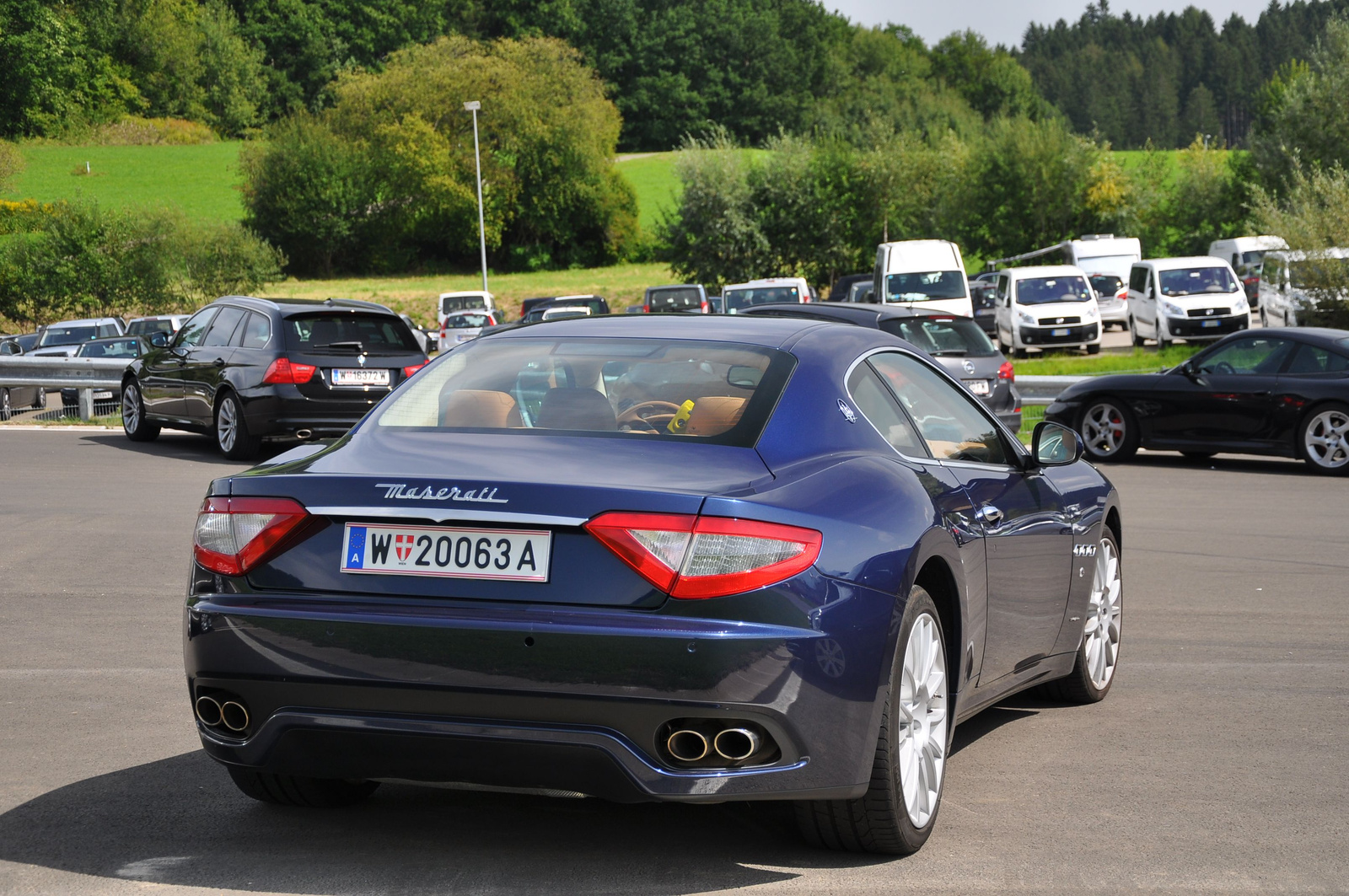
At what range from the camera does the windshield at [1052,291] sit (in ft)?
121

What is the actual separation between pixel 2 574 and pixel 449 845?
20.3ft

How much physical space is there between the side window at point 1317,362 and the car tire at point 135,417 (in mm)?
13068

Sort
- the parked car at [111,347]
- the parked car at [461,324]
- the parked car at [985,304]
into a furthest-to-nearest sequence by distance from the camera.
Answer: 1. the parked car at [985,304]
2. the parked car at [461,324]
3. the parked car at [111,347]

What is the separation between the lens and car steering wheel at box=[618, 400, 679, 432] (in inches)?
164

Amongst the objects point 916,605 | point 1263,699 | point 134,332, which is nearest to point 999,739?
point 1263,699

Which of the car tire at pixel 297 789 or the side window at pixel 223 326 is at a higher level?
the side window at pixel 223 326

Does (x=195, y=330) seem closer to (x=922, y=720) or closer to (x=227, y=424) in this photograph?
(x=227, y=424)

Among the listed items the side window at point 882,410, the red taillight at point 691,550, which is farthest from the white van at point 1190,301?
the red taillight at point 691,550

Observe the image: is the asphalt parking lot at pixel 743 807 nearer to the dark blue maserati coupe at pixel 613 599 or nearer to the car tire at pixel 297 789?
the car tire at pixel 297 789

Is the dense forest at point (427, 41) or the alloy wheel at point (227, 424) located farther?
the dense forest at point (427, 41)

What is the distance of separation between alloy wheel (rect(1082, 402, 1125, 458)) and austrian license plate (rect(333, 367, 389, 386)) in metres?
7.86

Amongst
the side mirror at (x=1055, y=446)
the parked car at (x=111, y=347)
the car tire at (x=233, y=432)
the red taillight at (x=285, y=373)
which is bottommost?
the parked car at (x=111, y=347)

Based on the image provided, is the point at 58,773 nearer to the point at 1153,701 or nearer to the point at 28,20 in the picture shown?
the point at 1153,701

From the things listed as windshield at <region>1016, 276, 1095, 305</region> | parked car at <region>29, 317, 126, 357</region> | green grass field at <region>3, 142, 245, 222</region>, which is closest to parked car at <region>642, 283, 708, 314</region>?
windshield at <region>1016, 276, 1095, 305</region>
